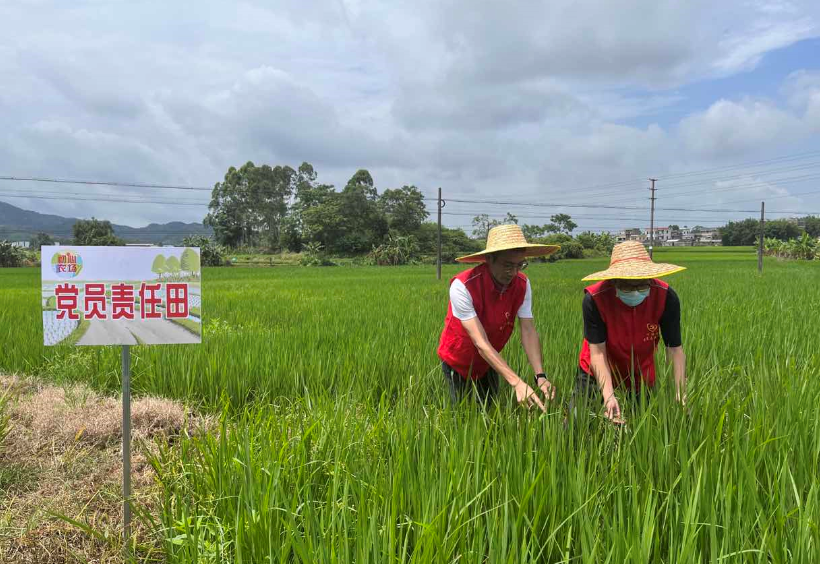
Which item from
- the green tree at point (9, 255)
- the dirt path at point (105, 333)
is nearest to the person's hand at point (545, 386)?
the dirt path at point (105, 333)

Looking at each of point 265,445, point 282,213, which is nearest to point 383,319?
point 265,445

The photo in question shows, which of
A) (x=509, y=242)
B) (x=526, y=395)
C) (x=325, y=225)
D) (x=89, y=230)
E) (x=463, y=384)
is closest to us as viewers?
(x=526, y=395)

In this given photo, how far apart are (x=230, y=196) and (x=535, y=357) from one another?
58219 millimetres

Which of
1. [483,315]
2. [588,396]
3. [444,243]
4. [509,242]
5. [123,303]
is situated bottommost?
[588,396]

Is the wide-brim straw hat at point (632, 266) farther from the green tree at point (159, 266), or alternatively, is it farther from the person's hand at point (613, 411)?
the green tree at point (159, 266)

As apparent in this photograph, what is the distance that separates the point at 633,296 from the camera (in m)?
2.20

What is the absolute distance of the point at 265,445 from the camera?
1.85m

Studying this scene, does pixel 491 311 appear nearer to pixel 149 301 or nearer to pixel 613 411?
pixel 613 411

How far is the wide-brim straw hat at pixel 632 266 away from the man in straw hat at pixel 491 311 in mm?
312

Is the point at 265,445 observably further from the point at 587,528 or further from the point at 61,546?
the point at 587,528

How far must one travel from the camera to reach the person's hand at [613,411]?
185 centimetres

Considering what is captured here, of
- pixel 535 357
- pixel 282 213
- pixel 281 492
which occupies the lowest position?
pixel 281 492

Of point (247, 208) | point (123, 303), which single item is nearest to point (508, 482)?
point (123, 303)

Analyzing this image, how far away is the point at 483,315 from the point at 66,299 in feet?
5.66
